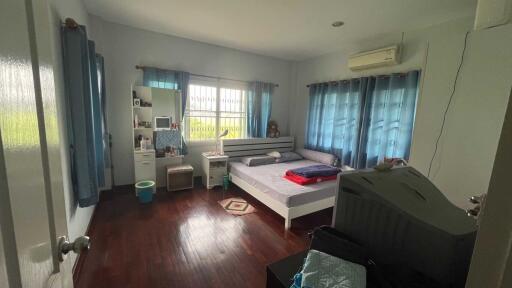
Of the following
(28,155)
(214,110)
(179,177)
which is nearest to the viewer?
(28,155)

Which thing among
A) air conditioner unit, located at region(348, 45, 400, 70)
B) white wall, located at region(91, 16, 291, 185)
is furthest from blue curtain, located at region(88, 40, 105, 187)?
air conditioner unit, located at region(348, 45, 400, 70)

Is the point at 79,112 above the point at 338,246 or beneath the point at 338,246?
above

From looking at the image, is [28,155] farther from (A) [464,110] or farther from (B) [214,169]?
(B) [214,169]

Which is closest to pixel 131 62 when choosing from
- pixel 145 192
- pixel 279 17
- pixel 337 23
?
pixel 145 192

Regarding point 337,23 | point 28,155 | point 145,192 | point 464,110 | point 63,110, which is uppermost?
point 337,23

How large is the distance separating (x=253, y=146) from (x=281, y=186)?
5.66 ft

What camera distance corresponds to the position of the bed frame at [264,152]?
2.59 metres

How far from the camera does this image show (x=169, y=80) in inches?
143

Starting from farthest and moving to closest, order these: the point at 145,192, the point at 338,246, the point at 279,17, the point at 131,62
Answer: the point at 131,62, the point at 145,192, the point at 279,17, the point at 338,246

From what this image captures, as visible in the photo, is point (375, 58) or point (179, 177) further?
point (179, 177)

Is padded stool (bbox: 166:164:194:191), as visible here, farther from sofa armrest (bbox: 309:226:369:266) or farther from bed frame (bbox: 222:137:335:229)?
sofa armrest (bbox: 309:226:369:266)

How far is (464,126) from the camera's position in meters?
1.62

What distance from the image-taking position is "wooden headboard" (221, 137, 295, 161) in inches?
162

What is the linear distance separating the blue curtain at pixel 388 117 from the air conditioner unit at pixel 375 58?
0.20 m
